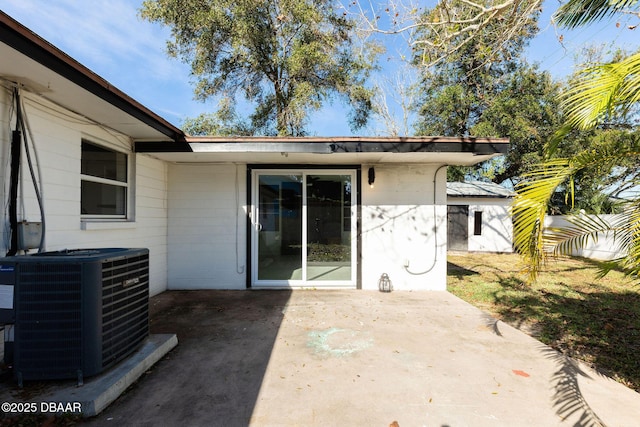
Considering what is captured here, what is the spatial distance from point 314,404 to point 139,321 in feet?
5.95

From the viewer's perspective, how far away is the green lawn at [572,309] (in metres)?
3.13

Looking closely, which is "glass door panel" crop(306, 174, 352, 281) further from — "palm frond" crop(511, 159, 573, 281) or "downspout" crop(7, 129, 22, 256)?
"downspout" crop(7, 129, 22, 256)

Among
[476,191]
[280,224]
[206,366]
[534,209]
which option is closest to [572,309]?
[534,209]

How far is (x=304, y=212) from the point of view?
565 cm

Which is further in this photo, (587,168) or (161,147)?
(161,147)

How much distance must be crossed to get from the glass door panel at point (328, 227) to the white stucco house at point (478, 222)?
8194 millimetres

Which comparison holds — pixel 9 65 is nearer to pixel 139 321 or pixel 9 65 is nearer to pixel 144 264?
pixel 144 264

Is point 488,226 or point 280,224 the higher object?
point 280,224

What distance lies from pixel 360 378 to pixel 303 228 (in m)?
3.38

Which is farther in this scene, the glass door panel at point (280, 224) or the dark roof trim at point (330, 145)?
the glass door panel at point (280, 224)

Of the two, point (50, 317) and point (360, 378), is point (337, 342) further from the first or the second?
point (50, 317)

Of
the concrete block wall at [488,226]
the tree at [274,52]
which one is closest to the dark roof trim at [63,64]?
the tree at [274,52]

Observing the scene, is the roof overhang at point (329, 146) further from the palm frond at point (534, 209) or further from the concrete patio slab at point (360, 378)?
the concrete patio slab at point (360, 378)

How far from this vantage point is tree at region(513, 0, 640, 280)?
215 centimetres
